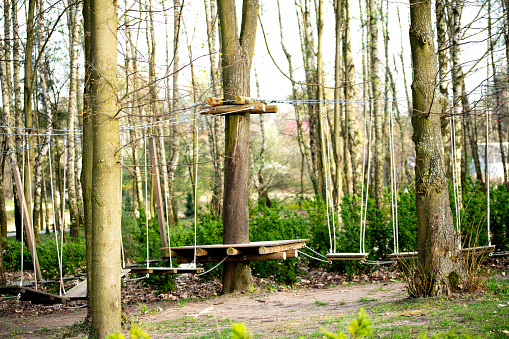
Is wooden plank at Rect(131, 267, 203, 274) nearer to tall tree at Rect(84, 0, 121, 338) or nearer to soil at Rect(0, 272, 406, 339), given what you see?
soil at Rect(0, 272, 406, 339)

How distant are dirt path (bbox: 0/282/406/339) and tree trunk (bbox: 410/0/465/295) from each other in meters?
0.93

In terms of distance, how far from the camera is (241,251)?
6398 millimetres

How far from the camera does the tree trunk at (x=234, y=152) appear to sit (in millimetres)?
6895

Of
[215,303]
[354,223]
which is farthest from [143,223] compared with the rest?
[354,223]

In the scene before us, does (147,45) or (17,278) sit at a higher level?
(147,45)

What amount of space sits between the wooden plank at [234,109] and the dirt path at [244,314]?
2557 millimetres

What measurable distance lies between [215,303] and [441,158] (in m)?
3.51

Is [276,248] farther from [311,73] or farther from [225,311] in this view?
[311,73]

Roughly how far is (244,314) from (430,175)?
2689 millimetres

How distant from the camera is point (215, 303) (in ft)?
21.8

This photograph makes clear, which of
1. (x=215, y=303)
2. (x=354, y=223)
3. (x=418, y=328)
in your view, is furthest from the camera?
(x=354, y=223)

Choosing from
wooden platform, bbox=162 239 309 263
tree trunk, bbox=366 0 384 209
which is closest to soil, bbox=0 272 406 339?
wooden platform, bbox=162 239 309 263

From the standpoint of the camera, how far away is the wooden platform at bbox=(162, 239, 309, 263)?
6152mm

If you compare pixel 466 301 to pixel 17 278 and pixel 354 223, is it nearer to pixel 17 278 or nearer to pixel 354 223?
pixel 354 223
